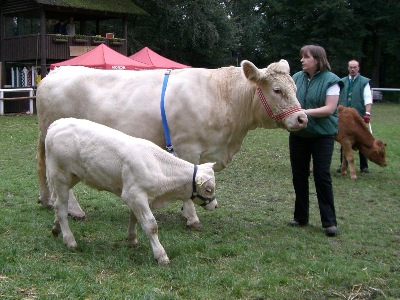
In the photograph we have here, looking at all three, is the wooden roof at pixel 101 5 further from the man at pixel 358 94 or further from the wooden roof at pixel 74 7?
the man at pixel 358 94

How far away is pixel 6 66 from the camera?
2969 centimetres

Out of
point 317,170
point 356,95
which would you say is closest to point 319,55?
point 317,170

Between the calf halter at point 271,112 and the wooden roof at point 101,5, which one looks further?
the wooden roof at point 101,5

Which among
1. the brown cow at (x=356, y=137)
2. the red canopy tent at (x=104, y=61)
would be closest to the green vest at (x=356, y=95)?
the brown cow at (x=356, y=137)

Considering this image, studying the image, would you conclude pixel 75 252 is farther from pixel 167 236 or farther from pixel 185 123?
pixel 185 123

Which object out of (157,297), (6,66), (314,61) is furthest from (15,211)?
(6,66)

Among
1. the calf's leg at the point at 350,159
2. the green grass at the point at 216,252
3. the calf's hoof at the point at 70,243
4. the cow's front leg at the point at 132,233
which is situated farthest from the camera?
the calf's leg at the point at 350,159

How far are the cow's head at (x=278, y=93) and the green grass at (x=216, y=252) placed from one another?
1373mm

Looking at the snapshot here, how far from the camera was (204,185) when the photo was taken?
5582mm

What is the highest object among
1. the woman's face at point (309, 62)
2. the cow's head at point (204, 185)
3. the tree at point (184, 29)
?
the tree at point (184, 29)

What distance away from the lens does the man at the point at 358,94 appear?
11.8 metres

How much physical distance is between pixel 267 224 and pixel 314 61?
2.16 metres

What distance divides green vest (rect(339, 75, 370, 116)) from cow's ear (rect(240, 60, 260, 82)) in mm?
5565

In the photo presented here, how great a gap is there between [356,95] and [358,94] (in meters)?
0.05
